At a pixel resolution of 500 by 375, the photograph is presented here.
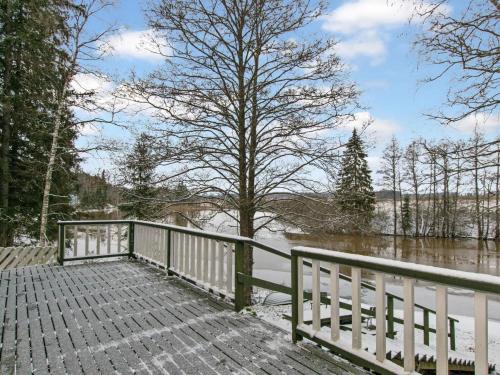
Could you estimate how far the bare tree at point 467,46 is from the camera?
18.3ft

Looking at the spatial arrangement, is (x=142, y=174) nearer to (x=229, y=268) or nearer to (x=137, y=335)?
(x=229, y=268)

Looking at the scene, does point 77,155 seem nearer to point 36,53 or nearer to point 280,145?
point 36,53

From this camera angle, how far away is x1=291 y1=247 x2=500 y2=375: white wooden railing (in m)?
1.93

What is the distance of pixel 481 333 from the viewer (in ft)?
6.25

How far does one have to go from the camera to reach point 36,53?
11812 mm

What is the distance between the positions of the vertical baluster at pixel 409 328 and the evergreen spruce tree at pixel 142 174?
6458 millimetres

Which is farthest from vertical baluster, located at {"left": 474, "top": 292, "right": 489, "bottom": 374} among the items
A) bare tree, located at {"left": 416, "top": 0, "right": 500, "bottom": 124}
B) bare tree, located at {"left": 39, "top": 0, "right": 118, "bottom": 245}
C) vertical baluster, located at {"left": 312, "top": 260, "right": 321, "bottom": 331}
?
bare tree, located at {"left": 39, "top": 0, "right": 118, "bottom": 245}

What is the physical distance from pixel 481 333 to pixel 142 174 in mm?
7884

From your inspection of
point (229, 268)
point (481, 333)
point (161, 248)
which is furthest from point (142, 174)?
point (481, 333)

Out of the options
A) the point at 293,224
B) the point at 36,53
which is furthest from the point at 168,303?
the point at 36,53

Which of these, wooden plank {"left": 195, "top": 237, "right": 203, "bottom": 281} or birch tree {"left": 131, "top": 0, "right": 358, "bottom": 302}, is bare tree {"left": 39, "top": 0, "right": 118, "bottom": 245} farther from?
wooden plank {"left": 195, "top": 237, "right": 203, "bottom": 281}

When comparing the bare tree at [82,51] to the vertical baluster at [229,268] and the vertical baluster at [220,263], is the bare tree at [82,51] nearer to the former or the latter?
the vertical baluster at [220,263]

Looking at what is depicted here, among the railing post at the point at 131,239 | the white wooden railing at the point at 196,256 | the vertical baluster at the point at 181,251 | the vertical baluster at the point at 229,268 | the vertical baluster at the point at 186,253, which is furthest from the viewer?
the railing post at the point at 131,239

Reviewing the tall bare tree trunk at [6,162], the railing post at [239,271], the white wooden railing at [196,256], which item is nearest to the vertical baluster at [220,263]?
the white wooden railing at [196,256]
